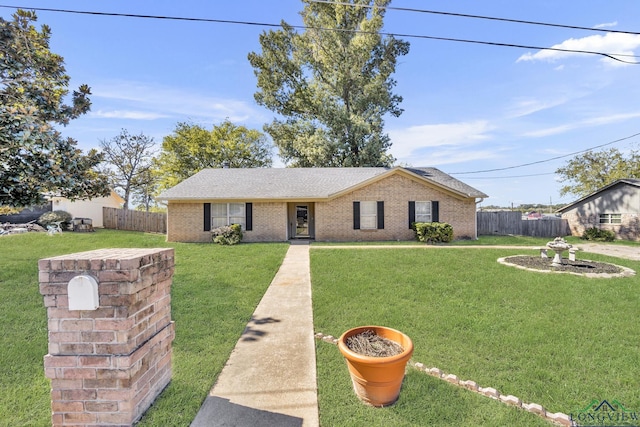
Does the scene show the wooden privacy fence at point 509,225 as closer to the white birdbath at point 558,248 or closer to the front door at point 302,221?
the white birdbath at point 558,248

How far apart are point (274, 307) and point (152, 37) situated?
24.7 feet

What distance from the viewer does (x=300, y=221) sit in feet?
60.8

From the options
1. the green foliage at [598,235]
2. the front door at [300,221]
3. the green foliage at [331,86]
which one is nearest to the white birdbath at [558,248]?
the front door at [300,221]

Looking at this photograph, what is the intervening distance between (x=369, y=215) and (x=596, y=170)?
1059 inches

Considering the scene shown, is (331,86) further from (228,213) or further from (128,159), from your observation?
(128,159)

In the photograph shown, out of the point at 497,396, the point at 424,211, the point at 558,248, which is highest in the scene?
the point at 424,211

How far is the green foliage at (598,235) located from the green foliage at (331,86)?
1425 cm

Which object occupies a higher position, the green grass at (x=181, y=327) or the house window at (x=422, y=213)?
the house window at (x=422, y=213)

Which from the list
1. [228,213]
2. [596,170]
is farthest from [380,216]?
[596,170]

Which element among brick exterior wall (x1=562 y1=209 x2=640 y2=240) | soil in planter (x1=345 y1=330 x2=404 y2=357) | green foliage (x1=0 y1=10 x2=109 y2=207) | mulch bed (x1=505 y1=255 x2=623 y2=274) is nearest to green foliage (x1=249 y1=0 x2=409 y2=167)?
brick exterior wall (x1=562 y1=209 x2=640 y2=240)

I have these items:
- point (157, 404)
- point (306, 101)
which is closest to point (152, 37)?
point (157, 404)

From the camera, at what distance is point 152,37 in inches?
294

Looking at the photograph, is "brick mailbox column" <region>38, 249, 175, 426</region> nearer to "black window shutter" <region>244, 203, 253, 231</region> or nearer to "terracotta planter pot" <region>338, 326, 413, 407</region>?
"terracotta planter pot" <region>338, 326, 413, 407</region>

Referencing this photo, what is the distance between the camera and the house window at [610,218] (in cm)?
1723
